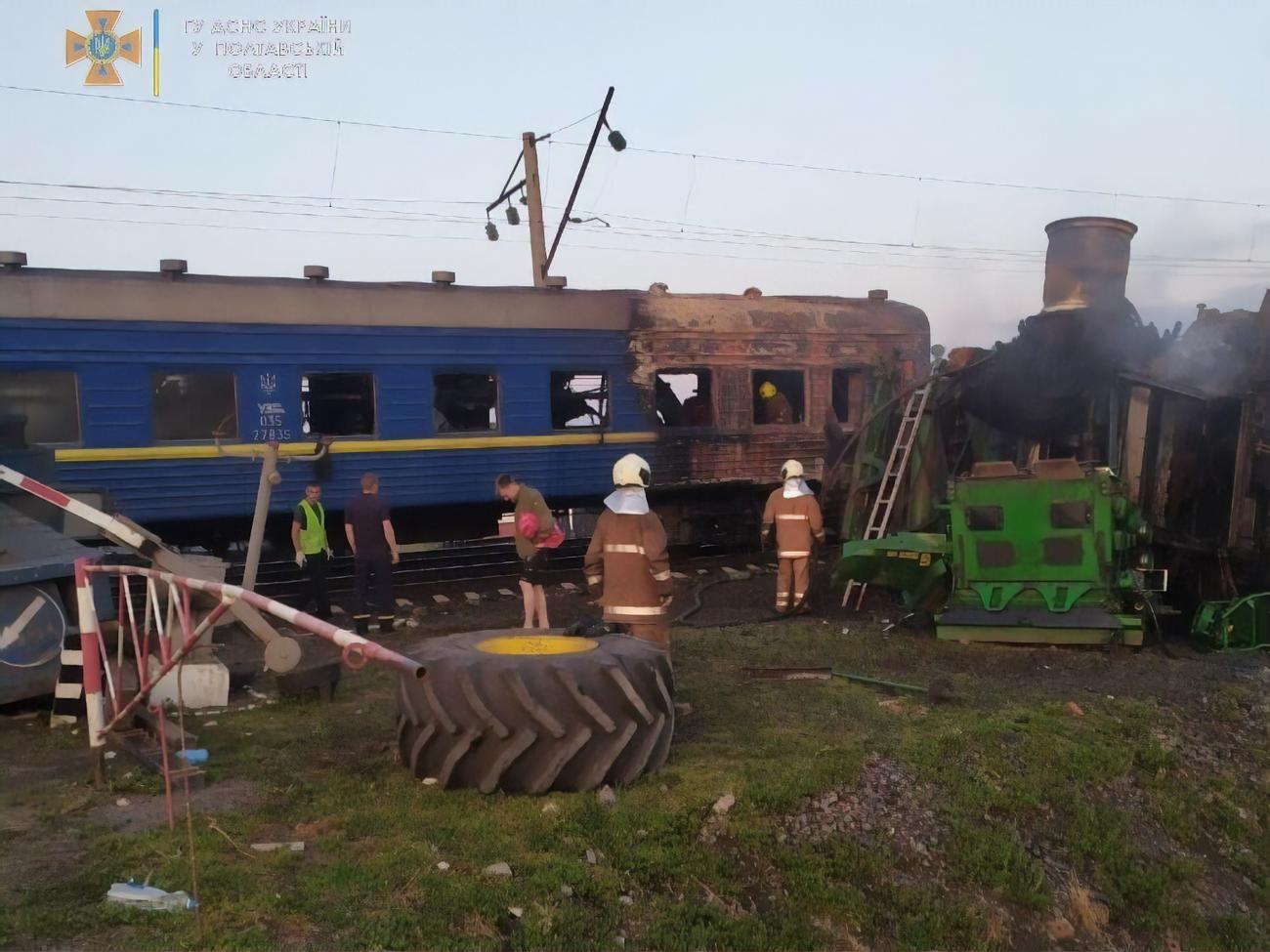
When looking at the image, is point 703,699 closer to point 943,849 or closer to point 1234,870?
point 943,849

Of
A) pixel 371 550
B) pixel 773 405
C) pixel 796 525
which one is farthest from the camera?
pixel 773 405

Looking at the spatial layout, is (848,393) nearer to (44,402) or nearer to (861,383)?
(861,383)

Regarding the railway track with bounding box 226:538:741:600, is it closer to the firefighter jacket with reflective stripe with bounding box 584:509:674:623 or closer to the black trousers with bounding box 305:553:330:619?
the black trousers with bounding box 305:553:330:619

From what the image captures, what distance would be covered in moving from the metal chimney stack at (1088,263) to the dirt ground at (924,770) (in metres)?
3.20

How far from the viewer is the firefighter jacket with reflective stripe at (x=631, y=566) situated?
6.16 m

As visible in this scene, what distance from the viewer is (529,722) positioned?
4531 mm

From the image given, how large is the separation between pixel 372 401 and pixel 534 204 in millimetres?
7514

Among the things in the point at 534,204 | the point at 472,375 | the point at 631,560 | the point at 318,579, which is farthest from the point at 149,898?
the point at 534,204

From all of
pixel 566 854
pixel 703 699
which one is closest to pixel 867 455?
pixel 703 699

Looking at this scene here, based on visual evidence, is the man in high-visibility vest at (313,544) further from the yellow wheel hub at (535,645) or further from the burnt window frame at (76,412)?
the yellow wheel hub at (535,645)

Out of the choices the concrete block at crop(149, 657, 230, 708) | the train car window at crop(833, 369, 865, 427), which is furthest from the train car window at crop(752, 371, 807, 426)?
the concrete block at crop(149, 657, 230, 708)

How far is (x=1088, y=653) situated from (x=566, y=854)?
533 cm

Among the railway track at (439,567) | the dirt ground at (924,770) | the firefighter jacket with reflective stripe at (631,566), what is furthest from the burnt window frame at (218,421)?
the firefighter jacket with reflective stripe at (631,566)

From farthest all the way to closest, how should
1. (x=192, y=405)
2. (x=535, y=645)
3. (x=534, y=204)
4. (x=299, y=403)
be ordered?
(x=534, y=204) < (x=299, y=403) < (x=192, y=405) < (x=535, y=645)
